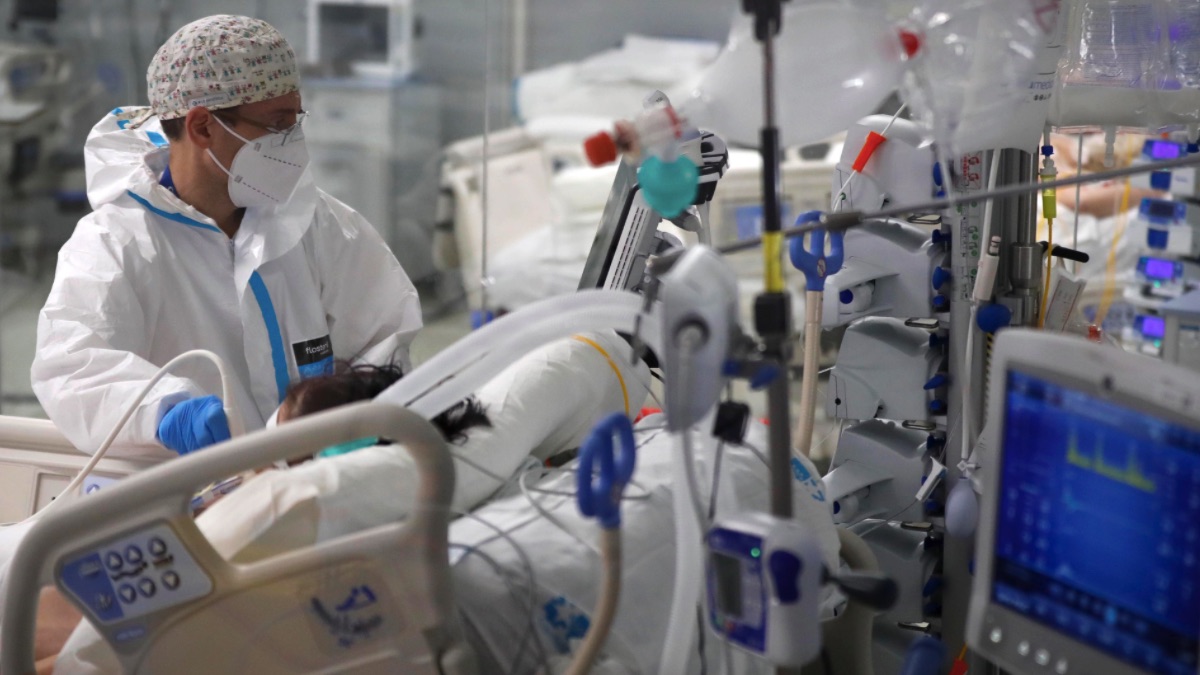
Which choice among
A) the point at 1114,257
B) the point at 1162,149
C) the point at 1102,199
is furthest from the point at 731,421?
the point at 1102,199

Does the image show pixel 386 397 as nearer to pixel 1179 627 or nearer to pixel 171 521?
pixel 171 521

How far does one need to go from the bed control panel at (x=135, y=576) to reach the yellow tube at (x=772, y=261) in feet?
1.90

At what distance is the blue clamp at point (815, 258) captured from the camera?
1702 mm

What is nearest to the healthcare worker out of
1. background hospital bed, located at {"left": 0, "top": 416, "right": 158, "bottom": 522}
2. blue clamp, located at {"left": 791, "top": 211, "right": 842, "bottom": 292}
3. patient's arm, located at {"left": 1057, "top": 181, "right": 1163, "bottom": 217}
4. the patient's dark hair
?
background hospital bed, located at {"left": 0, "top": 416, "right": 158, "bottom": 522}

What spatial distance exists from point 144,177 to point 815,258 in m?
1.17

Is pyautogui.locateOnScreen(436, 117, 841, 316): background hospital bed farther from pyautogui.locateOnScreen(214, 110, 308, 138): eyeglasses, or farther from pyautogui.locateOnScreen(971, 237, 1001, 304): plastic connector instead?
pyautogui.locateOnScreen(971, 237, 1001, 304): plastic connector

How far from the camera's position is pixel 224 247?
2129 mm

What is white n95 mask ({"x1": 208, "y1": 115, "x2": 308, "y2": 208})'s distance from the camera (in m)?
2.09

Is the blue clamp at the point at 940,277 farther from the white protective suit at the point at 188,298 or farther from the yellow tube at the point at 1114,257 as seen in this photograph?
the yellow tube at the point at 1114,257

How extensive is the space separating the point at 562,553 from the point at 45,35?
4.64 meters

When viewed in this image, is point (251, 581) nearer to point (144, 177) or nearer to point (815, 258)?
point (815, 258)

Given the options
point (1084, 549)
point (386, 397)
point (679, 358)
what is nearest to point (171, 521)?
point (386, 397)

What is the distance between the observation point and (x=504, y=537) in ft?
3.85

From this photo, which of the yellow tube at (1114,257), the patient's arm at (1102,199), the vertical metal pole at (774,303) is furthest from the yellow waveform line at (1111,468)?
the patient's arm at (1102,199)
